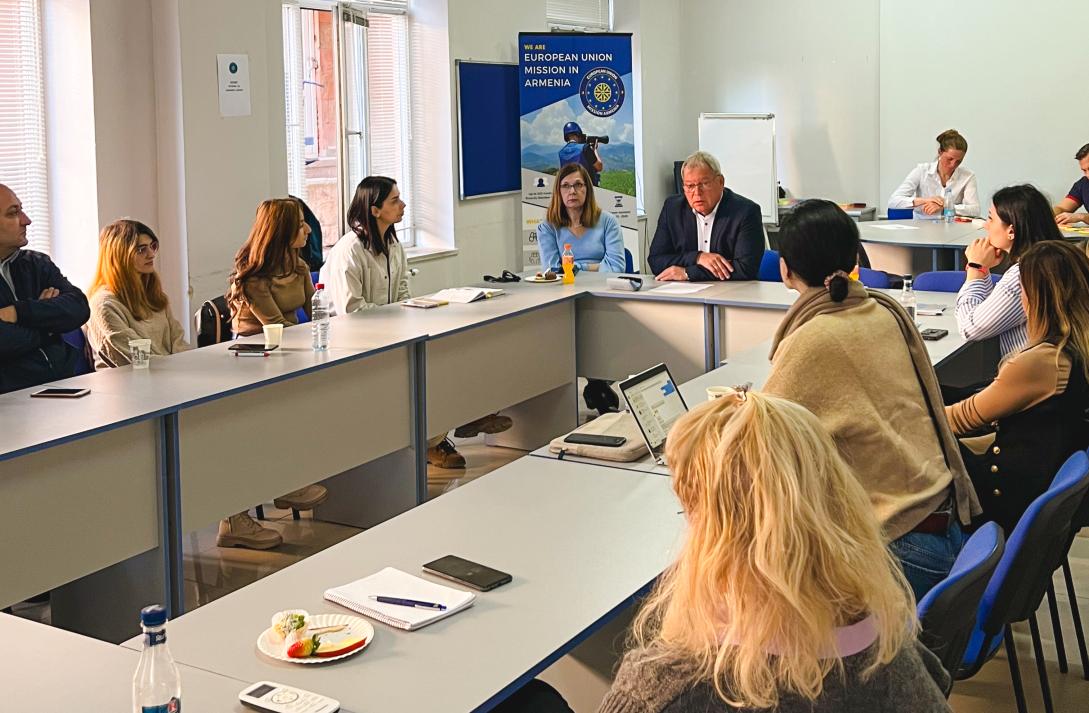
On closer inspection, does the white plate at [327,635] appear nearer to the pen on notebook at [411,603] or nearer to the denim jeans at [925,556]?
the pen on notebook at [411,603]

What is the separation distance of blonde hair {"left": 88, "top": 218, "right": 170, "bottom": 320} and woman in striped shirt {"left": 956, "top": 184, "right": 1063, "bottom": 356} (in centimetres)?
315

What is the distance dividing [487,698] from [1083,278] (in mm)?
2325

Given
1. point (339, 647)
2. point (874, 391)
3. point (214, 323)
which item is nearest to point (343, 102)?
point (214, 323)

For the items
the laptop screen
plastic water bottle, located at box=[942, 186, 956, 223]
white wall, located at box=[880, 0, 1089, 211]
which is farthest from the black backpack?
white wall, located at box=[880, 0, 1089, 211]

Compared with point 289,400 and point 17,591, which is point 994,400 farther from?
point 17,591

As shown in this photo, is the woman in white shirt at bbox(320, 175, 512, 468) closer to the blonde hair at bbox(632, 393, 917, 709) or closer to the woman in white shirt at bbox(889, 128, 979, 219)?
the blonde hair at bbox(632, 393, 917, 709)

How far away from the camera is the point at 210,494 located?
158 inches

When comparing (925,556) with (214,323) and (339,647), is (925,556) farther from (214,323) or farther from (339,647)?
(214,323)

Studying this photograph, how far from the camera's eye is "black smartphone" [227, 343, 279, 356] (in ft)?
15.1

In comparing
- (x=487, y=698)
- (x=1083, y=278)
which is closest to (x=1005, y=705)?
(x=1083, y=278)

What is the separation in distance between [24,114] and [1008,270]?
4474 mm

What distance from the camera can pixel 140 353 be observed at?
4371mm

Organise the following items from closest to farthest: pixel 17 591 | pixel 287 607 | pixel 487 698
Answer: pixel 487 698, pixel 287 607, pixel 17 591

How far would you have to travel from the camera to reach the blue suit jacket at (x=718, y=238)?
6.20 metres
